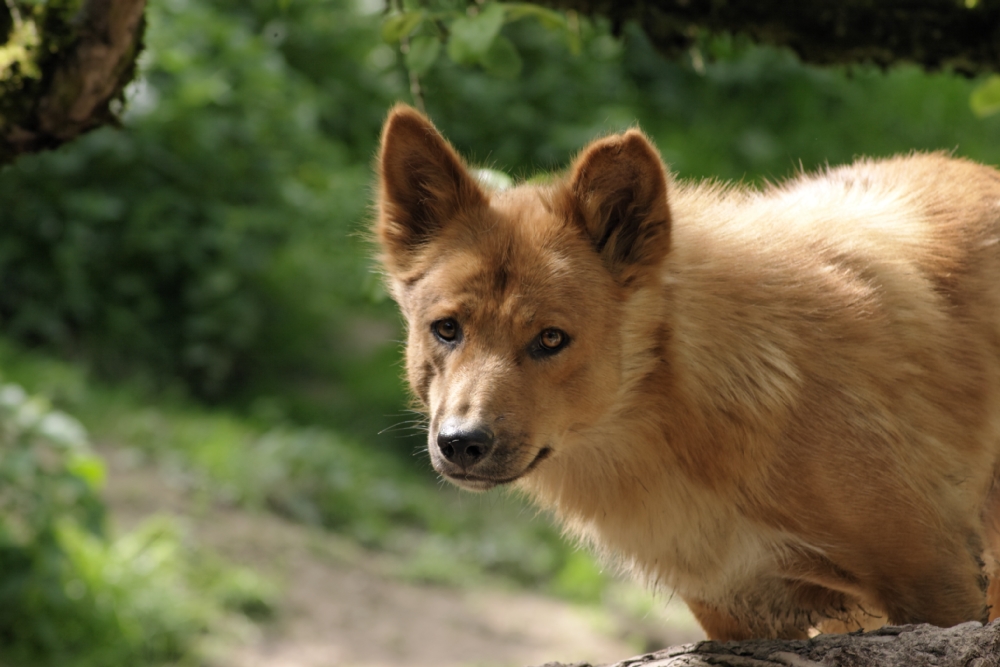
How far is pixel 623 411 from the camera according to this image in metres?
3.74

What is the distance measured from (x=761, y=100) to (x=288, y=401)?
6208mm

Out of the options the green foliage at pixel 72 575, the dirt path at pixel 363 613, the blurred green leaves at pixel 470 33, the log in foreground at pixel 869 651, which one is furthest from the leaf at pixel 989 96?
the green foliage at pixel 72 575

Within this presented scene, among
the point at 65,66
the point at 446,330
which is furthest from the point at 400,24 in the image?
the point at 446,330

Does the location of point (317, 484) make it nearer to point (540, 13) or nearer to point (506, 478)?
point (540, 13)

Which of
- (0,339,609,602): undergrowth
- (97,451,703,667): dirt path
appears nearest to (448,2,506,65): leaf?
(97,451,703,667): dirt path

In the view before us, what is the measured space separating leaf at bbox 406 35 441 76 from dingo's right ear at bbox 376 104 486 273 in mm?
573

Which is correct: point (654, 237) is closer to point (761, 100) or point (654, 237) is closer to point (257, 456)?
point (257, 456)

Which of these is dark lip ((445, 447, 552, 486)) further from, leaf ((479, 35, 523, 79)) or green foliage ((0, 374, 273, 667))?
green foliage ((0, 374, 273, 667))

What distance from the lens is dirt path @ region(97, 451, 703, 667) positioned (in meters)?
7.43

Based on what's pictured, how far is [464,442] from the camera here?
11.0 feet

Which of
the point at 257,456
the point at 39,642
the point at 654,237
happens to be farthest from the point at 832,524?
the point at 257,456

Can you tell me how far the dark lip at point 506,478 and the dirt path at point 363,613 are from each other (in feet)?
13.1

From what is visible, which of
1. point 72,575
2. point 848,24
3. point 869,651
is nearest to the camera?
point 869,651

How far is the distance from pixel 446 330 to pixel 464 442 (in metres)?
0.44
